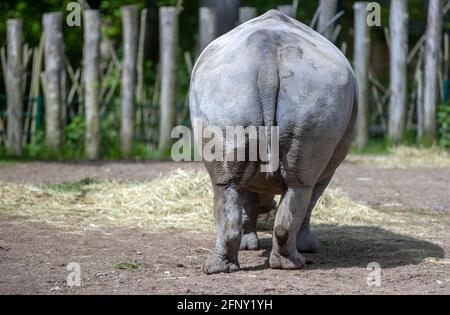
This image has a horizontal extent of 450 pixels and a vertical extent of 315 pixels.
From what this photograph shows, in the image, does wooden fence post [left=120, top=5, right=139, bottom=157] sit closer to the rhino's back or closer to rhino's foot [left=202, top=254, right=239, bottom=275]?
the rhino's back

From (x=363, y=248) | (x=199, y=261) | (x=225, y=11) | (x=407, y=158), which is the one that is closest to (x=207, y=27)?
(x=225, y=11)

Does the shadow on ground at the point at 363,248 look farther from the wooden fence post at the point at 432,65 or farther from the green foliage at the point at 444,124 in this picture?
the wooden fence post at the point at 432,65

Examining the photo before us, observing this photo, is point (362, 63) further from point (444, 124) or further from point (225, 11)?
point (225, 11)

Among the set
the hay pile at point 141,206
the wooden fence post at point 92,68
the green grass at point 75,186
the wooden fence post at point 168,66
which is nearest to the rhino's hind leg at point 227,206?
the hay pile at point 141,206

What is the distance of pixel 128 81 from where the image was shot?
13766mm

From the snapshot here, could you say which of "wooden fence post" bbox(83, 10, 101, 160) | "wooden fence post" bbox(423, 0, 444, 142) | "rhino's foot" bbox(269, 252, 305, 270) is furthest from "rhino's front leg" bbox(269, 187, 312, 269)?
"wooden fence post" bbox(423, 0, 444, 142)

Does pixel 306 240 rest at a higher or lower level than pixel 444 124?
lower

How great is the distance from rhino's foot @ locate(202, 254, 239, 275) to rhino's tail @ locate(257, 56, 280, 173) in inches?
30.0

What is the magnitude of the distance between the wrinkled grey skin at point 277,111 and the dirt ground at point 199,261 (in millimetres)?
350

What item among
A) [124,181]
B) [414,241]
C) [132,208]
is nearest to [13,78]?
[124,181]

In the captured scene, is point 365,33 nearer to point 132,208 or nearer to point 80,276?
point 132,208

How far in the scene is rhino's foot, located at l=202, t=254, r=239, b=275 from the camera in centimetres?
589

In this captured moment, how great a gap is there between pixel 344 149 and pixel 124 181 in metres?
4.42

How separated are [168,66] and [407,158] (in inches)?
160
